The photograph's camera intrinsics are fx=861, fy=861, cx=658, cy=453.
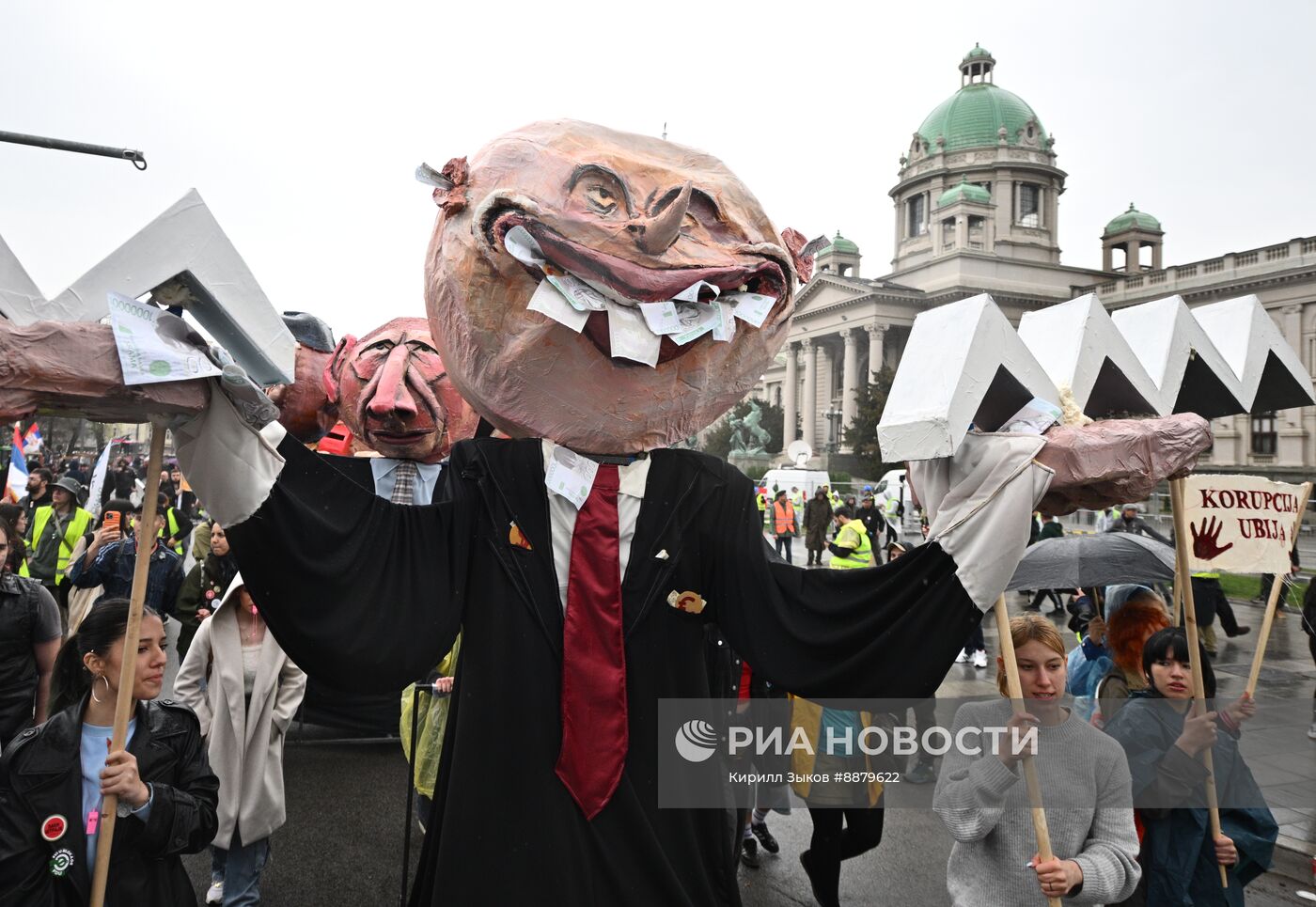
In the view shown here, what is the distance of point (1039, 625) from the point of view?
10.2ft

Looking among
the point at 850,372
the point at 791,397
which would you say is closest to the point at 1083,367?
the point at 850,372

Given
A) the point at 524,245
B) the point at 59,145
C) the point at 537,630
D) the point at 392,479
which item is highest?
the point at 59,145

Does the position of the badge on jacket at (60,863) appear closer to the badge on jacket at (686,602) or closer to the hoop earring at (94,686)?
the hoop earring at (94,686)

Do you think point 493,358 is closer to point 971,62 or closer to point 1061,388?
point 1061,388

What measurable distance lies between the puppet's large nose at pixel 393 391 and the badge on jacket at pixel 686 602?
2.80m

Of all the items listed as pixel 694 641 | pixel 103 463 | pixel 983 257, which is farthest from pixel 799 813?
pixel 983 257

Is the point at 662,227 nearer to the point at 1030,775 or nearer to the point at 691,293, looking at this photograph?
the point at 691,293

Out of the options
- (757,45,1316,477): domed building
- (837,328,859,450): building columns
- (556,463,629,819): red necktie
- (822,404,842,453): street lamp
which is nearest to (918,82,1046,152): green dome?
(757,45,1316,477): domed building

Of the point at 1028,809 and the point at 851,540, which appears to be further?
the point at 851,540

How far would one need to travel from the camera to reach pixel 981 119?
61656mm

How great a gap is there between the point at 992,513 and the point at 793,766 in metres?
2.48

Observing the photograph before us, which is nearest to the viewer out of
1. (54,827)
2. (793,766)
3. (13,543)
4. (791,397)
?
(54,827)

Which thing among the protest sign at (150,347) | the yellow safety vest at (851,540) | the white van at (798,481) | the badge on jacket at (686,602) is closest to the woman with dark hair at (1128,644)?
the badge on jacket at (686,602)

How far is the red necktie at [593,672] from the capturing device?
2262 millimetres
